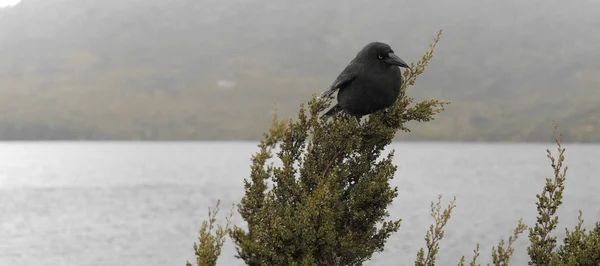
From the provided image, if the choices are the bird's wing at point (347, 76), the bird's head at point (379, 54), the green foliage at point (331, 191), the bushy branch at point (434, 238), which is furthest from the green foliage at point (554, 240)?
the bird's wing at point (347, 76)

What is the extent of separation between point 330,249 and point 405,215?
96.2 meters

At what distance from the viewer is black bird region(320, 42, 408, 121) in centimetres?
830

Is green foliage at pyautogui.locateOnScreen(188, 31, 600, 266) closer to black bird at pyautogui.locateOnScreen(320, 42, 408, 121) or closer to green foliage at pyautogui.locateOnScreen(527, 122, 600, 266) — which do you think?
green foliage at pyautogui.locateOnScreen(527, 122, 600, 266)

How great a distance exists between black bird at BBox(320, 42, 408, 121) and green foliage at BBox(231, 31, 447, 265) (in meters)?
0.36

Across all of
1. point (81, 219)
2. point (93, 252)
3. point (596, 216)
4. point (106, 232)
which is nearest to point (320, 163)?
point (93, 252)

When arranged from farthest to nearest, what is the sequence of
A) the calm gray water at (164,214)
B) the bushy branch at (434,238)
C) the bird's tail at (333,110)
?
the calm gray water at (164,214) < the bushy branch at (434,238) < the bird's tail at (333,110)

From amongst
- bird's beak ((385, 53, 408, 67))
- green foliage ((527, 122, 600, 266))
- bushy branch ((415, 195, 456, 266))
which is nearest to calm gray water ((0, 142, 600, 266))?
bushy branch ((415, 195, 456, 266))

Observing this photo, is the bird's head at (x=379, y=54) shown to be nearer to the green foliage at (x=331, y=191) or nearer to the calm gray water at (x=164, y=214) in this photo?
the green foliage at (x=331, y=191)

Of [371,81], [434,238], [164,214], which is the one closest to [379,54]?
[371,81]

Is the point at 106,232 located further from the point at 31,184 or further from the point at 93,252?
the point at 31,184

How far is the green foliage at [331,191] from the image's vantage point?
Result: 8.29 meters

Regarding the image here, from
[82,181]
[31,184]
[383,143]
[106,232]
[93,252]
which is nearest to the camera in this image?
[383,143]

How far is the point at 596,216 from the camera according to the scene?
102562 mm

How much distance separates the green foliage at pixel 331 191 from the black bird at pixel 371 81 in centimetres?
36
